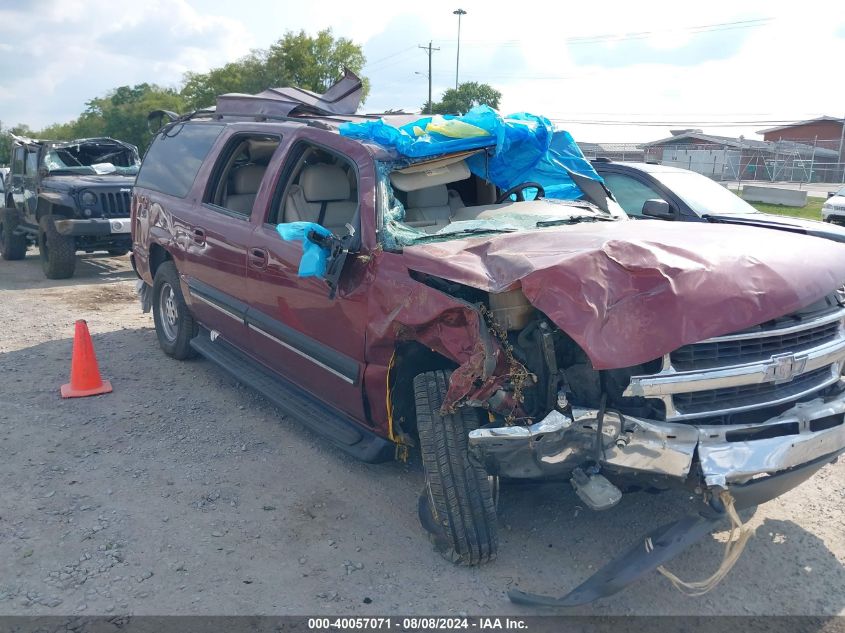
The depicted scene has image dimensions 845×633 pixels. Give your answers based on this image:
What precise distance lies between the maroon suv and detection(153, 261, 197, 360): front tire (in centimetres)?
200

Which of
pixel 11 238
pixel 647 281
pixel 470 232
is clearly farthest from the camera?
pixel 11 238

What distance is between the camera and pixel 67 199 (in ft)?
35.6

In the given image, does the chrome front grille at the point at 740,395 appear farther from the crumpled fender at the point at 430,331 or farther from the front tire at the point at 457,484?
the front tire at the point at 457,484

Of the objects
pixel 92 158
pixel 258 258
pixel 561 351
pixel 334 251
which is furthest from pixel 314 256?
pixel 92 158

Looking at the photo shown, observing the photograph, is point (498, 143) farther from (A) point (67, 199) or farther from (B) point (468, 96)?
(B) point (468, 96)

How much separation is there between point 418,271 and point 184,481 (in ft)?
6.36

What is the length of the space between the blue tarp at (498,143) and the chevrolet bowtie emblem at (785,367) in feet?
6.99

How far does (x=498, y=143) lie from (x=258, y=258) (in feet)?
5.46

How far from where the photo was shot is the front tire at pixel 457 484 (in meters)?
3.24

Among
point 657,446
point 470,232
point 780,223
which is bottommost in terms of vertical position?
point 657,446

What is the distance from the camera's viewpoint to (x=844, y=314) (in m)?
3.47

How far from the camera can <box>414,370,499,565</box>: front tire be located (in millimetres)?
3242

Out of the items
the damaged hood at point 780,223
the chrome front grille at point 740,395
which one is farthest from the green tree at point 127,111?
the chrome front grille at point 740,395

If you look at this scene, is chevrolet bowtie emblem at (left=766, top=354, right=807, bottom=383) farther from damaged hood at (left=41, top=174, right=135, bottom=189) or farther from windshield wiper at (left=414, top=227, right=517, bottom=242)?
damaged hood at (left=41, top=174, right=135, bottom=189)
